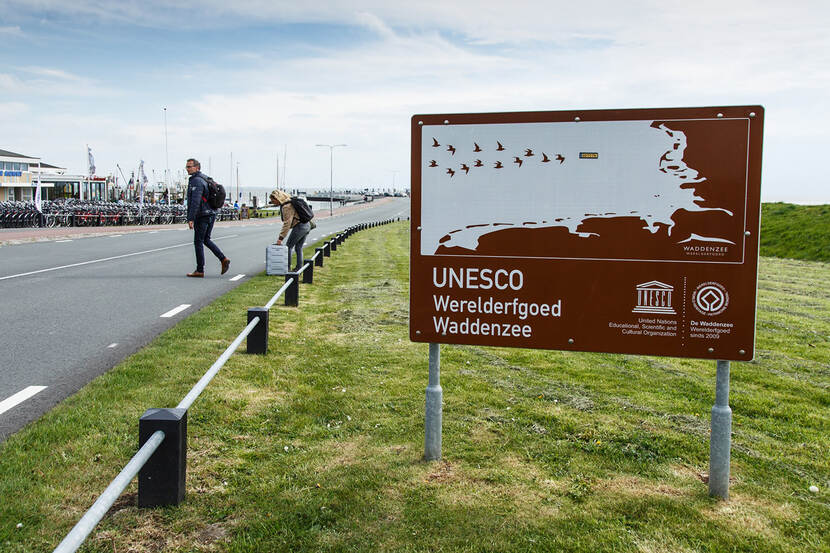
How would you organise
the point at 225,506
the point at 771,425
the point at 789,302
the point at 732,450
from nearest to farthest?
the point at 225,506 < the point at 732,450 < the point at 771,425 < the point at 789,302

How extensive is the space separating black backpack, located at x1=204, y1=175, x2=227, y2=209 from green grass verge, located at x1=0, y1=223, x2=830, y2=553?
21.4 feet

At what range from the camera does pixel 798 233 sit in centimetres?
2997

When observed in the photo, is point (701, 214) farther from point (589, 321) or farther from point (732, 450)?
point (732, 450)

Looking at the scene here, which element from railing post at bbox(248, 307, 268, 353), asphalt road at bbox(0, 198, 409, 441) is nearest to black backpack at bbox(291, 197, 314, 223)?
asphalt road at bbox(0, 198, 409, 441)

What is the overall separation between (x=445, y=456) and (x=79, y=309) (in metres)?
7.39

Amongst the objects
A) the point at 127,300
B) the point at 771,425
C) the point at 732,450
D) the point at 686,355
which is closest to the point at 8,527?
the point at 686,355

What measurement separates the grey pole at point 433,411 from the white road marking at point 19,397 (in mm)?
3104

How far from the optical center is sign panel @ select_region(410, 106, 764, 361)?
3.75m

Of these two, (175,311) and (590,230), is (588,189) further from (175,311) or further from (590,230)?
(175,311)

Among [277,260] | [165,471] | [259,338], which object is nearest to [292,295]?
[259,338]

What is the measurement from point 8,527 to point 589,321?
3.04 m

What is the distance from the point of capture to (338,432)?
16.1 ft

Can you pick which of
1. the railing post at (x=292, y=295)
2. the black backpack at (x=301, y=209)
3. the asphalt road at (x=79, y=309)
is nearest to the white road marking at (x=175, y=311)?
the asphalt road at (x=79, y=309)

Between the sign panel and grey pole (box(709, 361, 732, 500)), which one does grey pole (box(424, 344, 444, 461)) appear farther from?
grey pole (box(709, 361, 732, 500))
